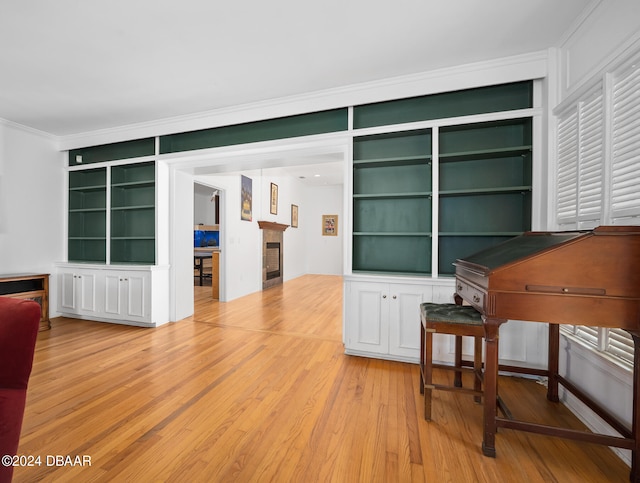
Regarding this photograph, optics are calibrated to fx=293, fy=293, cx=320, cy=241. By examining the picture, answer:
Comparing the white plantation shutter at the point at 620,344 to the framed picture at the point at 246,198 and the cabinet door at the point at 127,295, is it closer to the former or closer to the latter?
the cabinet door at the point at 127,295

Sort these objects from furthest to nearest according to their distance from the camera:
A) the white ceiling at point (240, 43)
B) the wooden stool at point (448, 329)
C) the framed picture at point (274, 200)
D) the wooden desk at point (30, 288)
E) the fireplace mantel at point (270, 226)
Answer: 1. the framed picture at point (274, 200)
2. the fireplace mantel at point (270, 226)
3. the wooden desk at point (30, 288)
4. the white ceiling at point (240, 43)
5. the wooden stool at point (448, 329)

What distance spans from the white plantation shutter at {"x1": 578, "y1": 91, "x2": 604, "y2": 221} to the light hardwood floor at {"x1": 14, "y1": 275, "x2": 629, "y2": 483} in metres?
1.42

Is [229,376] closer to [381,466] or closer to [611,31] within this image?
[381,466]

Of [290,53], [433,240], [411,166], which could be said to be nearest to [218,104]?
[290,53]

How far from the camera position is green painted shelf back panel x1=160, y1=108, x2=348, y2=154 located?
10.7 ft

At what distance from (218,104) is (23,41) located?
161 centimetres

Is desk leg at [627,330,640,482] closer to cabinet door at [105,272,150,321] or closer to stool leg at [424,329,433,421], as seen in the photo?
stool leg at [424,329,433,421]

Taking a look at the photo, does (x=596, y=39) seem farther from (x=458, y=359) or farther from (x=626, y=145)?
(x=458, y=359)

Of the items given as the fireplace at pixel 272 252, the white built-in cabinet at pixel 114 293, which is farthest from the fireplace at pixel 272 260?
the white built-in cabinet at pixel 114 293

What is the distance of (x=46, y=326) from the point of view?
12.4 feet

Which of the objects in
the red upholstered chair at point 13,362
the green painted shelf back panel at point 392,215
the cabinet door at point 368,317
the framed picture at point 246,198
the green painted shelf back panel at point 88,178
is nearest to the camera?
the red upholstered chair at point 13,362

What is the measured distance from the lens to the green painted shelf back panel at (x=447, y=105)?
2709 millimetres

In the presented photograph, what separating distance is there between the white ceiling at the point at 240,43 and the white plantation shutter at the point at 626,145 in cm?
76

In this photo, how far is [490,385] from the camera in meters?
1.60
